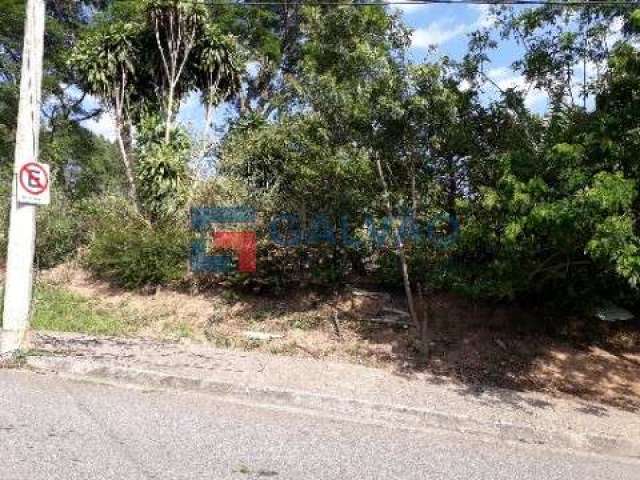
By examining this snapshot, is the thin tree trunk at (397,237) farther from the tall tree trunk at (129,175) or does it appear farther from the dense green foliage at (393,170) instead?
the tall tree trunk at (129,175)

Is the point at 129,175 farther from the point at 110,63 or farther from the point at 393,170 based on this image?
the point at 393,170

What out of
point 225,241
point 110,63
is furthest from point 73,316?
point 110,63

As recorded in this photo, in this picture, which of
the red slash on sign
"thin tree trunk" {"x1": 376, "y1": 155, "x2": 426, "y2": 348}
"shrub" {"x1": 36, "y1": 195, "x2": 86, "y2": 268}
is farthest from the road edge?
"shrub" {"x1": 36, "y1": 195, "x2": 86, "y2": 268}

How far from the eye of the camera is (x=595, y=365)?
7.83 m

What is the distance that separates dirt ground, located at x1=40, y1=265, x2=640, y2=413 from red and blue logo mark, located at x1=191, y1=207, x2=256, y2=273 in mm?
516

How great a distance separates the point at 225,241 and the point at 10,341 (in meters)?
4.21

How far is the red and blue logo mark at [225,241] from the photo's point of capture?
10586 millimetres

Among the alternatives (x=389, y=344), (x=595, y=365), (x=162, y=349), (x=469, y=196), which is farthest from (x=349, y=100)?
(x=595, y=365)

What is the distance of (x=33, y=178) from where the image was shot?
23.4 feet

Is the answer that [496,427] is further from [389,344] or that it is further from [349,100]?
[349,100]

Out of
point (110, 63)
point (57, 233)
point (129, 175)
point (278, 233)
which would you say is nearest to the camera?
point (278, 233)

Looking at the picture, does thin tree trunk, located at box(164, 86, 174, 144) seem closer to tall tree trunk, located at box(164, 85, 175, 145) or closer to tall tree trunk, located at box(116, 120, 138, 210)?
tall tree trunk, located at box(164, 85, 175, 145)

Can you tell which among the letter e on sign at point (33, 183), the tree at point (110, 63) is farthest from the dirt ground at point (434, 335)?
the tree at point (110, 63)

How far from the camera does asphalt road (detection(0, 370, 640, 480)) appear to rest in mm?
4004
